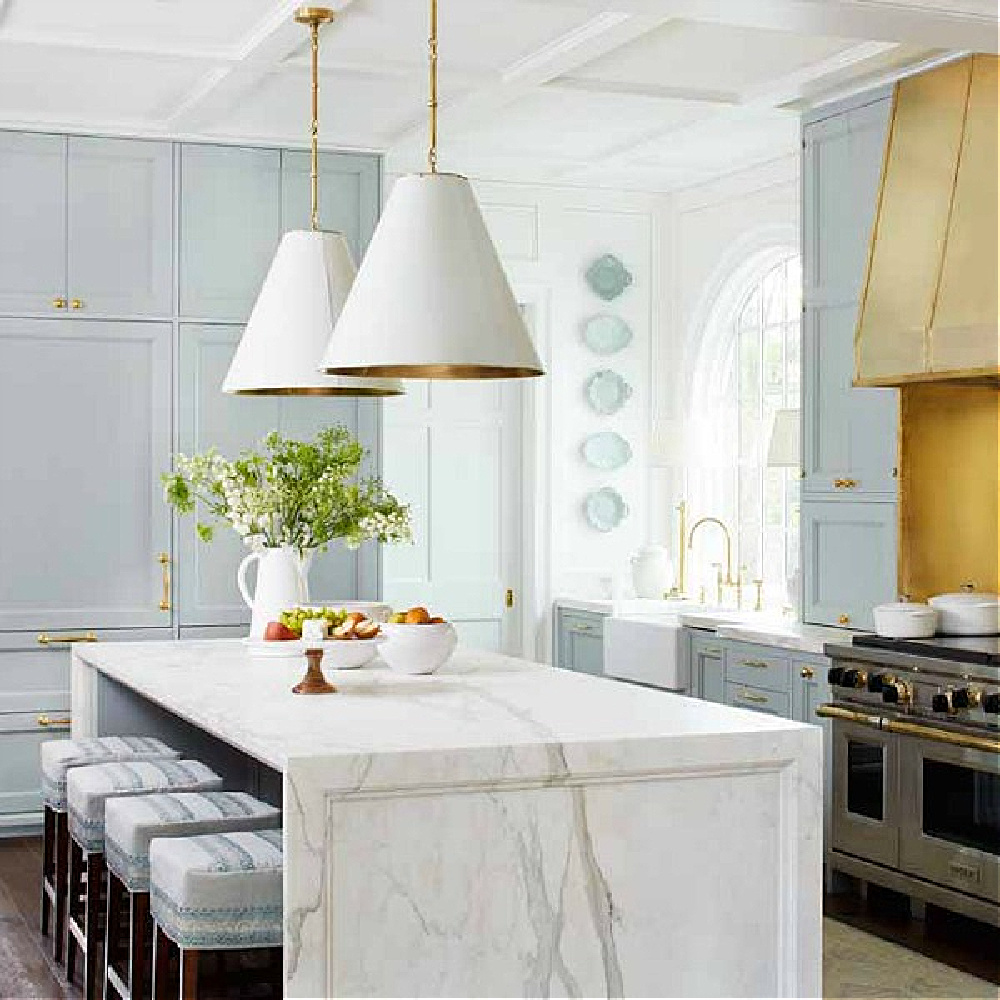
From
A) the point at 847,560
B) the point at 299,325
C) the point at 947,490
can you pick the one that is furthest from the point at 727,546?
the point at 299,325

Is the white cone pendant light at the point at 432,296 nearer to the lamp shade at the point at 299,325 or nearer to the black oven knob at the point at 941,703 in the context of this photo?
the lamp shade at the point at 299,325

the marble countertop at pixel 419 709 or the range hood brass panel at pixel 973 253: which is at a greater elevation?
the range hood brass panel at pixel 973 253

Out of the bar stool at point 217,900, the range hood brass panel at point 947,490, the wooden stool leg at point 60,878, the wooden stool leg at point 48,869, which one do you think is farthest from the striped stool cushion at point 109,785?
the range hood brass panel at point 947,490

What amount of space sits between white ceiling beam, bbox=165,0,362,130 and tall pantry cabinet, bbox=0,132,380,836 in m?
0.37

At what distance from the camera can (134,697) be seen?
530cm

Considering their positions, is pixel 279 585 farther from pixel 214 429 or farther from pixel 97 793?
pixel 214 429

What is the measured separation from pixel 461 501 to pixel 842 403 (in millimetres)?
2342

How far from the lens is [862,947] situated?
4.94 meters

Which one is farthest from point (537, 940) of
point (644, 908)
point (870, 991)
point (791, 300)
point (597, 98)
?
point (791, 300)

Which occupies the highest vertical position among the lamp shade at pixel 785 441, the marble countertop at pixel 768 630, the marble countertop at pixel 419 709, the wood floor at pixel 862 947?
the lamp shade at pixel 785 441

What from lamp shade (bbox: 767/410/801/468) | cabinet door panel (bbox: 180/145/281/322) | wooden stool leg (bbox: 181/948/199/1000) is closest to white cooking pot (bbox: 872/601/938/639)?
lamp shade (bbox: 767/410/801/468)

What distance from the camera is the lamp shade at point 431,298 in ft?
11.9

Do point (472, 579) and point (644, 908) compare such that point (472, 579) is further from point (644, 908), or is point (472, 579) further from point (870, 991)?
point (644, 908)

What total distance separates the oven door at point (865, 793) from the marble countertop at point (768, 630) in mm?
347
